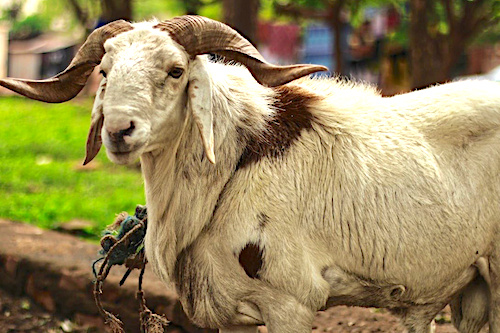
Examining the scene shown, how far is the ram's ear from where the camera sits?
3.58m

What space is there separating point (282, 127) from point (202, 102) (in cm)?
57

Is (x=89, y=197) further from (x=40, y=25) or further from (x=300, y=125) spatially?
(x=40, y=25)

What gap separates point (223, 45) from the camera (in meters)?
3.71

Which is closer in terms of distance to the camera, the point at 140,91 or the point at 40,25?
the point at 140,91

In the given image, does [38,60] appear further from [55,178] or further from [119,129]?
[119,129]

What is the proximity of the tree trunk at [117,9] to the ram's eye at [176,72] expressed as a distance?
1318cm

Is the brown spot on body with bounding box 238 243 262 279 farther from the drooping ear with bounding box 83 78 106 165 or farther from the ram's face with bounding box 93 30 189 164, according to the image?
the drooping ear with bounding box 83 78 106 165

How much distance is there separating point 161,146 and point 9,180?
8195 mm

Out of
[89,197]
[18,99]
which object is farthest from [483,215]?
[18,99]

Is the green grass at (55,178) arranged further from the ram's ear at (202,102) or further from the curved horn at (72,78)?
the ram's ear at (202,102)

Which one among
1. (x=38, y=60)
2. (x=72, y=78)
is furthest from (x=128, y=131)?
(x=38, y=60)

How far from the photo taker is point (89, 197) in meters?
10.1

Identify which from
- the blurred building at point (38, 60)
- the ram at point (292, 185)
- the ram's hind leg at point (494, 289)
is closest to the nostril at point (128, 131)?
the ram at point (292, 185)

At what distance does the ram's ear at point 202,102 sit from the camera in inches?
141
